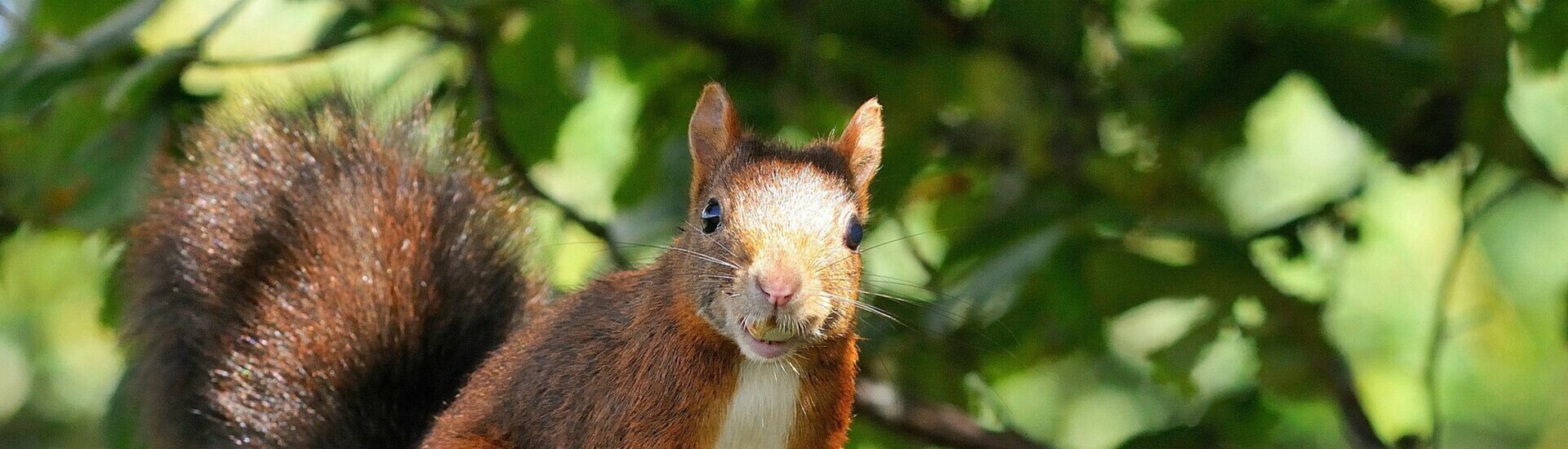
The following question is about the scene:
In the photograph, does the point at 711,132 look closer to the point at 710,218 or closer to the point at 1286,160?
the point at 710,218

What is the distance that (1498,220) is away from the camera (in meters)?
1.99

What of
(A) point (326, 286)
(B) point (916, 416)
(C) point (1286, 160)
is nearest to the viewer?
(A) point (326, 286)

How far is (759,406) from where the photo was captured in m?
1.18

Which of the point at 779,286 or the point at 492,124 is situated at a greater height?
the point at 492,124

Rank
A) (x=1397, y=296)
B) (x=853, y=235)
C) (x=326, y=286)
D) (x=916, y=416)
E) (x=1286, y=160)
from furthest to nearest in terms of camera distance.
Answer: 1. (x=1397, y=296)
2. (x=1286, y=160)
3. (x=916, y=416)
4. (x=326, y=286)
5. (x=853, y=235)

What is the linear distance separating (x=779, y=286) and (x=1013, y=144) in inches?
44.3

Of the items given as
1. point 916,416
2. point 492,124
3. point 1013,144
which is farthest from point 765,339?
point 1013,144

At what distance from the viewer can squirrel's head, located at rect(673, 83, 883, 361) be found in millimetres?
1073

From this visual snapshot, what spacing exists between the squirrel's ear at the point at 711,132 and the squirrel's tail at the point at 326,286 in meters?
0.39

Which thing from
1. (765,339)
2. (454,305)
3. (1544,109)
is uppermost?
(1544,109)

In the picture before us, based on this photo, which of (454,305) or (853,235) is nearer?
(853,235)

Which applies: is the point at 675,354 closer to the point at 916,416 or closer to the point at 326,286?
the point at 326,286

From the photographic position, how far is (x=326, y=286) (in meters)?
1.52

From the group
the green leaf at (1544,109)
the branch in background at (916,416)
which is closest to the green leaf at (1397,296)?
the green leaf at (1544,109)
